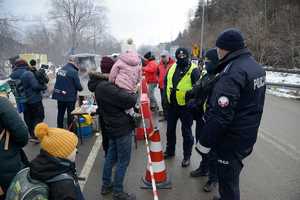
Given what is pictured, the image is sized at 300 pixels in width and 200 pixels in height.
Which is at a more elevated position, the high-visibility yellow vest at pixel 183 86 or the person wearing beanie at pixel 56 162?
the high-visibility yellow vest at pixel 183 86

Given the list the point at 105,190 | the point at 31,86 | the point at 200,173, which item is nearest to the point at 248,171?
the point at 200,173

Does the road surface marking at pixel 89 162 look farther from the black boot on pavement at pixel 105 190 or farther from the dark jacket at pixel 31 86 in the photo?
the dark jacket at pixel 31 86

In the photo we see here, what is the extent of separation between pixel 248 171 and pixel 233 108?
2.76 meters

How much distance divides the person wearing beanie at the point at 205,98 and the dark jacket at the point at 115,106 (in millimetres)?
1014

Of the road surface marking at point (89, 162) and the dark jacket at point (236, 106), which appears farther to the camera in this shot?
the road surface marking at point (89, 162)

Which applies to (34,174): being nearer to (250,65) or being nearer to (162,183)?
(250,65)

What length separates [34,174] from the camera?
7.00 feet

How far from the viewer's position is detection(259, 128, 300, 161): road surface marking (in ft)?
19.1

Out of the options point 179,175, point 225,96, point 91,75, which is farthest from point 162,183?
point 225,96

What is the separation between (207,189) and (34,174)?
285 centimetres

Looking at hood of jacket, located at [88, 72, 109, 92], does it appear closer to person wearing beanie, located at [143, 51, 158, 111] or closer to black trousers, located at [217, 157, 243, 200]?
black trousers, located at [217, 157, 243, 200]

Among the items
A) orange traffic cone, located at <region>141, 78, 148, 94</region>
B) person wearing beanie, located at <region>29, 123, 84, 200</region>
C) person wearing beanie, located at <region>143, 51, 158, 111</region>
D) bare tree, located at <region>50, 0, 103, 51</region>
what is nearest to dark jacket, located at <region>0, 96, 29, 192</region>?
person wearing beanie, located at <region>29, 123, 84, 200</region>

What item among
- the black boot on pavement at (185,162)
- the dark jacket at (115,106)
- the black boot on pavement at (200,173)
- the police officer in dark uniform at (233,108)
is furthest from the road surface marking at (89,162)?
the police officer in dark uniform at (233,108)

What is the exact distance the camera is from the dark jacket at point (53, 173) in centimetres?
211
